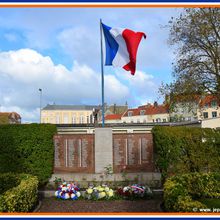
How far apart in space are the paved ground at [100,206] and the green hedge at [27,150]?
2077 millimetres

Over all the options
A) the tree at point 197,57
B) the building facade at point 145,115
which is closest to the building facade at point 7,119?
the building facade at point 145,115

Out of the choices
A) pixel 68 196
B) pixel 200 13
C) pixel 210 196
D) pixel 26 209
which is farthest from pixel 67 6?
pixel 200 13

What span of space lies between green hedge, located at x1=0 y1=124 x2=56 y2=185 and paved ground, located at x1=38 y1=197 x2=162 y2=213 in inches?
81.8

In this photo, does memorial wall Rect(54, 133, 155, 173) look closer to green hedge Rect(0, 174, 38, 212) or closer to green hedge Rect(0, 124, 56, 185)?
green hedge Rect(0, 124, 56, 185)

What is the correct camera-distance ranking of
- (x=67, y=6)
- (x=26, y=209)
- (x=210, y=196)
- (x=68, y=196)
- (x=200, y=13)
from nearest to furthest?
(x=67, y=6) < (x=26, y=209) < (x=210, y=196) < (x=68, y=196) < (x=200, y=13)

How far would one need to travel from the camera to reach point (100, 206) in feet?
33.1

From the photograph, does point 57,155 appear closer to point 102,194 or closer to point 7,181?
point 7,181

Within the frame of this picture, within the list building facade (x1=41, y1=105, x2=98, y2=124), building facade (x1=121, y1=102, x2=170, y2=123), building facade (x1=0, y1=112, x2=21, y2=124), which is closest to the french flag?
building facade (x1=0, y1=112, x2=21, y2=124)

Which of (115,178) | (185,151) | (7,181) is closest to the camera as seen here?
(7,181)

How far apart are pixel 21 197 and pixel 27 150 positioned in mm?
4545

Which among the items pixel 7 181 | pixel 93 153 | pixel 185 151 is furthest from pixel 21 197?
pixel 185 151

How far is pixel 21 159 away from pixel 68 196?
2.82 metres

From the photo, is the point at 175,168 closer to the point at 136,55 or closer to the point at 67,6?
the point at 136,55

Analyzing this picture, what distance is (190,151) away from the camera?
1325cm
